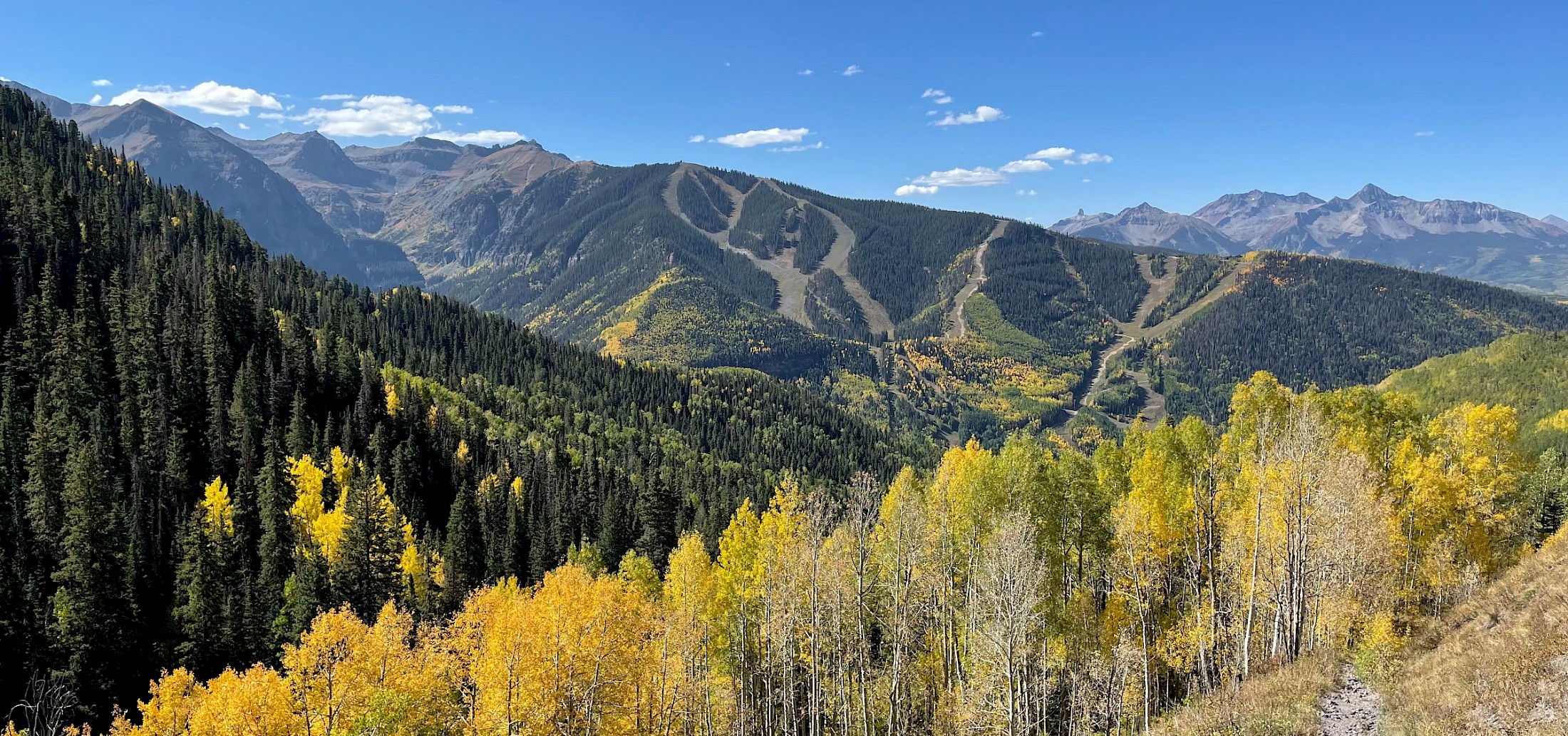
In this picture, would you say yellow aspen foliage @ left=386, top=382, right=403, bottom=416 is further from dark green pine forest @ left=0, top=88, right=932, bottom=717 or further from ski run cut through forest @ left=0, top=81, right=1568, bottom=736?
ski run cut through forest @ left=0, top=81, right=1568, bottom=736

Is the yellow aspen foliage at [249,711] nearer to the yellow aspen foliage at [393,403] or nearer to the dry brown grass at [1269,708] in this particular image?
the dry brown grass at [1269,708]

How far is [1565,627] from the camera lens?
76.8ft

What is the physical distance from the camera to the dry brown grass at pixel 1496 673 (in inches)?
781

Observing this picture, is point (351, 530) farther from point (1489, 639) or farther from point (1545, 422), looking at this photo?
point (1545, 422)

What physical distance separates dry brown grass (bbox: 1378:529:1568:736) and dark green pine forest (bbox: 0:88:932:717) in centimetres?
7255

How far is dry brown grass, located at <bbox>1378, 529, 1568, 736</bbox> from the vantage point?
65.1ft

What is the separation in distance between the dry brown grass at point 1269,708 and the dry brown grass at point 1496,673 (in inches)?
85.5

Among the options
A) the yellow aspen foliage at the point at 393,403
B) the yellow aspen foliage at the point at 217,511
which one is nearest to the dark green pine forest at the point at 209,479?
the yellow aspen foliage at the point at 217,511

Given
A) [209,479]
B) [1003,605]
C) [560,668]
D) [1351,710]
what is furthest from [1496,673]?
[209,479]

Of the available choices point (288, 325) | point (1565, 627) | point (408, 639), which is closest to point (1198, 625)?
point (1565, 627)

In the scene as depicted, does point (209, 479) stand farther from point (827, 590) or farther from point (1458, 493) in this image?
point (1458, 493)

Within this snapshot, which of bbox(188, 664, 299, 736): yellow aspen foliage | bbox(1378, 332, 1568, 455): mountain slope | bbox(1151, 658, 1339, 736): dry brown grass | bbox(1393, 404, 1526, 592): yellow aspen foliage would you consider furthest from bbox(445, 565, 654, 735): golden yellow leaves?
bbox(1378, 332, 1568, 455): mountain slope

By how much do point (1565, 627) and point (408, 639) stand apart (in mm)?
71555

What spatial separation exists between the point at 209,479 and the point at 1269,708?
115728mm
